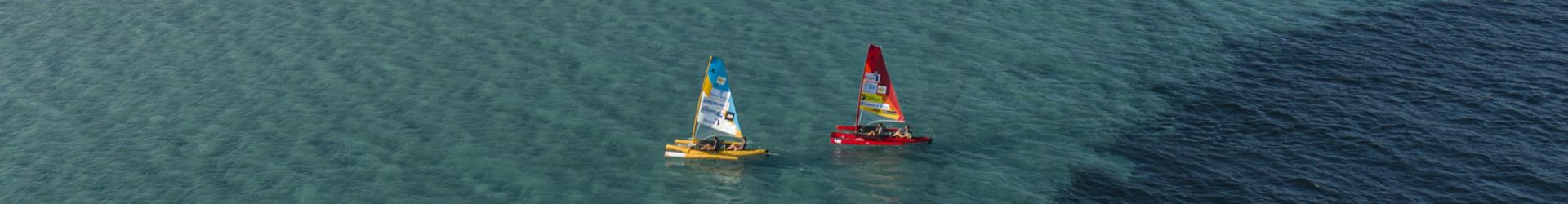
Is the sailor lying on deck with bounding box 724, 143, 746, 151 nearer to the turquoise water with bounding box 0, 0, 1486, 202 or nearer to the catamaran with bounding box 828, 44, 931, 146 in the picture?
the turquoise water with bounding box 0, 0, 1486, 202

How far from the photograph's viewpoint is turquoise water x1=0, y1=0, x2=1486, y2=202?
3529 inches

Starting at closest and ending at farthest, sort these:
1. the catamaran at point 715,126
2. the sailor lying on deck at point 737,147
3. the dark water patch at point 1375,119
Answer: the dark water patch at point 1375,119, the catamaran at point 715,126, the sailor lying on deck at point 737,147

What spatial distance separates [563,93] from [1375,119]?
174 feet

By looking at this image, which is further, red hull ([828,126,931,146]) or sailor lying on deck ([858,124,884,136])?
sailor lying on deck ([858,124,884,136])

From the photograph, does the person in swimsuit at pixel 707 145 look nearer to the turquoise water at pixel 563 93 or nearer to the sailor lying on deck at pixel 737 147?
the sailor lying on deck at pixel 737 147

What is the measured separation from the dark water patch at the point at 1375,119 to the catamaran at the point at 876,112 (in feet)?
35.8

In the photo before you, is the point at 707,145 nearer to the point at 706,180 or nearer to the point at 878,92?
the point at 706,180

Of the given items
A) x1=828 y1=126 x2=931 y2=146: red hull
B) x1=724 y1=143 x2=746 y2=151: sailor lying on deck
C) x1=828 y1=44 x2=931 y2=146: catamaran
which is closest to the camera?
x1=724 y1=143 x2=746 y2=151: sailor lying on deck

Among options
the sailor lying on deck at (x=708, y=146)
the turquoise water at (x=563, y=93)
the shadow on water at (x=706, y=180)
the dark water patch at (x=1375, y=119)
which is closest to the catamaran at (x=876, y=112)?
the turquoise water at (x=563, y=93)

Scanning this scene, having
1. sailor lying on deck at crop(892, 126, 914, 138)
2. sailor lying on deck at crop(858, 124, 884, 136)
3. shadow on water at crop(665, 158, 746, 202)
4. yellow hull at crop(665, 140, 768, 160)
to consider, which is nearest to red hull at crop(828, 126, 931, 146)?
sailor lying on deck at crop(892, 126, 914, 138)

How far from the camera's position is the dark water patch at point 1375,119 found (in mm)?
90688

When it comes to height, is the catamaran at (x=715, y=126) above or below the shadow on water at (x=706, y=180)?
above

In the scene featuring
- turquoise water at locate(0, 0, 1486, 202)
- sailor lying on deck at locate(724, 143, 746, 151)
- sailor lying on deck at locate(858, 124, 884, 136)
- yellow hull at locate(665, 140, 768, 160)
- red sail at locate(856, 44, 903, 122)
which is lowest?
turquoise water at locate(0, 0, 1486, 202)

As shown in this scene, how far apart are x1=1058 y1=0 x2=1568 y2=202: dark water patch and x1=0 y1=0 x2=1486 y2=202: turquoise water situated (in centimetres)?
274
